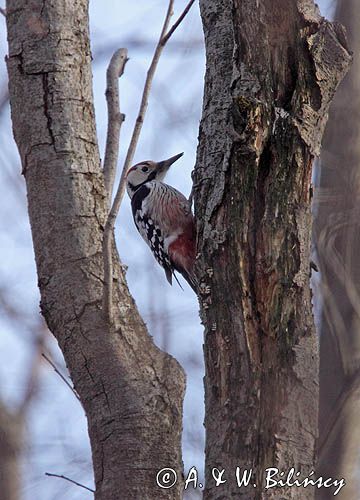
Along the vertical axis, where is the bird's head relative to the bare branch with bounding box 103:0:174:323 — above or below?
above

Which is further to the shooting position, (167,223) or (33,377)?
(33,377)

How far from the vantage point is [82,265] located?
2625mm

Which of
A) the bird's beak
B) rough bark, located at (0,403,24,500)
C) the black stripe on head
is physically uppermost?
the bird's beak

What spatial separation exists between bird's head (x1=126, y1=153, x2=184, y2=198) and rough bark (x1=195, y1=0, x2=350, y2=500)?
8.66 ft

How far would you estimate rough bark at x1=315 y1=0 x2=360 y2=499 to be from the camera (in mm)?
3492

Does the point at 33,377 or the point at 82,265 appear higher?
the point at 33,377

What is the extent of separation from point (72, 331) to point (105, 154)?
0.75 metres

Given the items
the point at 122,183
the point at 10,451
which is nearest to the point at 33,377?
the point at 10,451

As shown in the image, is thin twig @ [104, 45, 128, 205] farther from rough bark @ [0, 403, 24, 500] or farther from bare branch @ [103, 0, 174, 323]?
rough bark @ [0, 403, 24, 500]

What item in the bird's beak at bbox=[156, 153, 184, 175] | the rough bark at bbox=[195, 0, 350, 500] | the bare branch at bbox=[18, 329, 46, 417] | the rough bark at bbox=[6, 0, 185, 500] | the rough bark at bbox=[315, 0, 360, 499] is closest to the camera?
the rough bark at bbox=[195, 0, 350, 500]

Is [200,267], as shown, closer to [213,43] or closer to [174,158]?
[213,43]

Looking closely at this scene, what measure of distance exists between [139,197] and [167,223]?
0.65 metres
